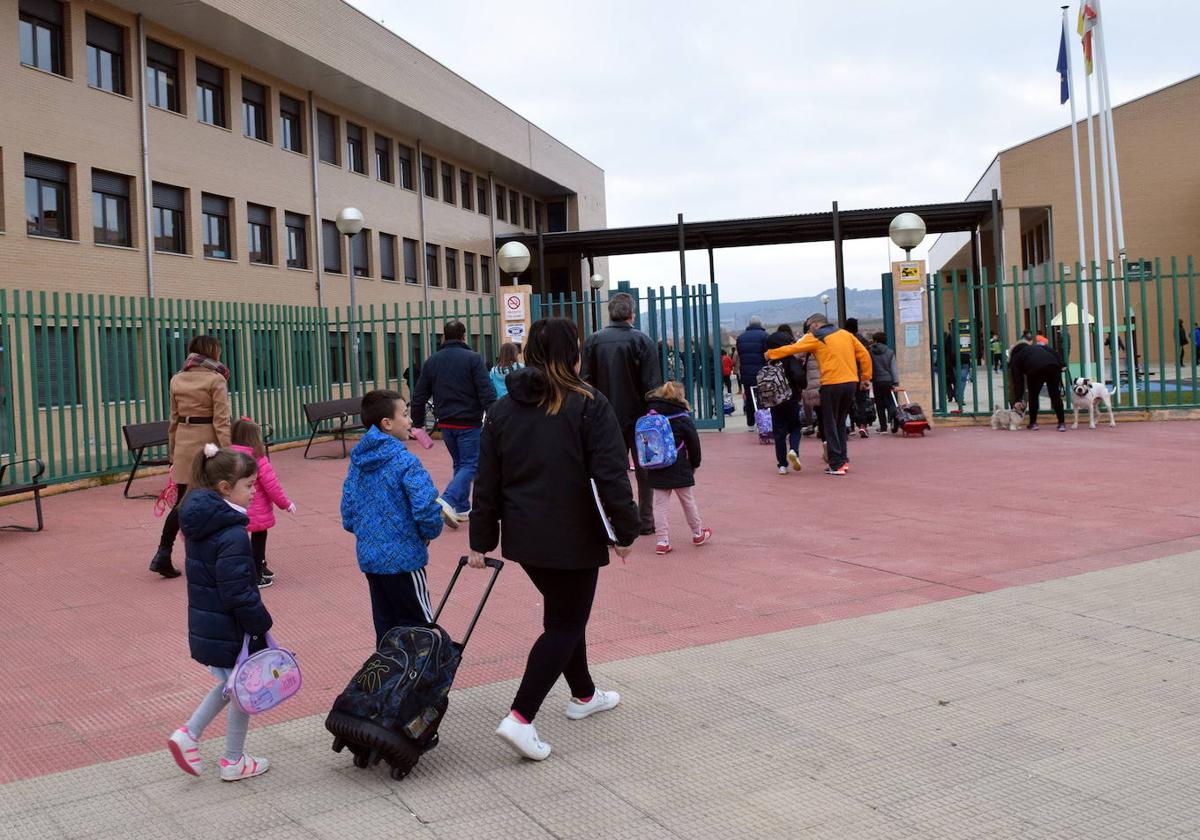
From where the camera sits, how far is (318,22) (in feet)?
90.0

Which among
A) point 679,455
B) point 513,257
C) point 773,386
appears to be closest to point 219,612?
point 679,455

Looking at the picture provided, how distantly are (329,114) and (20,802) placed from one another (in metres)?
29.2

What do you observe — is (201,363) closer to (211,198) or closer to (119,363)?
(119,363)

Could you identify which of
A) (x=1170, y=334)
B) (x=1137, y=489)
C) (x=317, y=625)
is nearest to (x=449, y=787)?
(x=317, y=625)

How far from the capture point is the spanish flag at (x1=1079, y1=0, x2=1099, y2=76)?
25.8 m

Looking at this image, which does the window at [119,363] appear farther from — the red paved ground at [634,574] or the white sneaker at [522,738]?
the white sneaker at [522,738]

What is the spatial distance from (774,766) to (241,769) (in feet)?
6.14

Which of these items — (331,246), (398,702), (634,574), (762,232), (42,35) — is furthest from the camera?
(762,232)

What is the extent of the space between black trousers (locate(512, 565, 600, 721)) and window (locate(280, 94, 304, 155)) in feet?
87.0

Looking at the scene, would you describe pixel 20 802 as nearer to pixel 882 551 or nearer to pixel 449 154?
pixel 882 551

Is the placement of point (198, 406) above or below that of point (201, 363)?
below

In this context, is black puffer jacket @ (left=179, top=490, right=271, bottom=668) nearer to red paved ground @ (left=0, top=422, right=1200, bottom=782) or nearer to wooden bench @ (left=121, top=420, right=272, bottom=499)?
red paved ground @ (left=0, top=422, right=1200, bottom=782)

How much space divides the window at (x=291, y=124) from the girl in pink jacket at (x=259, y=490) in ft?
75.3

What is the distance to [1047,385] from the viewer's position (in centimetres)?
1667
